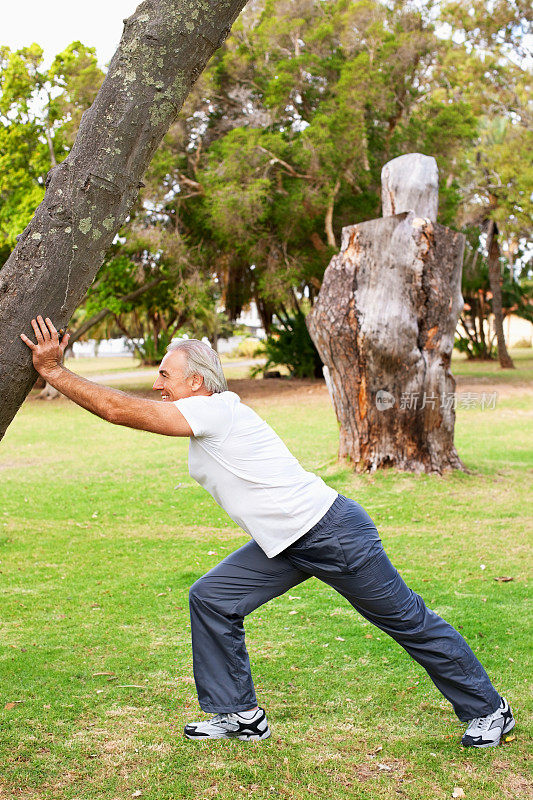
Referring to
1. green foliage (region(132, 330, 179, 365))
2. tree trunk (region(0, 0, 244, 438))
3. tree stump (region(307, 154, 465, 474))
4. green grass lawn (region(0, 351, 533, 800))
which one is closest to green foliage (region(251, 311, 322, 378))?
green grass lawn (region(0, 351, 533, 800))

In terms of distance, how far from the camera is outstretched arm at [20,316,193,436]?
2965 millimetres

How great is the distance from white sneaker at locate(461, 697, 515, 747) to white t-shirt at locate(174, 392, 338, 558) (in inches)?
45.8

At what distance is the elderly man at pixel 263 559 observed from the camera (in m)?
3.31

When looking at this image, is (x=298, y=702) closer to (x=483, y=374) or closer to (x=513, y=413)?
(x=513, y=413)

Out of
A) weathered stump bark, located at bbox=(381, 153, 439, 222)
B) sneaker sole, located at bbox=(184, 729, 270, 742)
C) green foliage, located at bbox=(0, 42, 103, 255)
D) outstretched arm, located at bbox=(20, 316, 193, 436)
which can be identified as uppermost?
green foliage, located at bbox=(0, 42, 103, 255)

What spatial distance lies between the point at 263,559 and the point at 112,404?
968 millimetres

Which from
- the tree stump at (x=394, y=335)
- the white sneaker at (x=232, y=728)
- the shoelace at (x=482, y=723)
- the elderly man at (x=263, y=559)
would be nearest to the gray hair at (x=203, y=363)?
the elderly man at (x=263, y=559)

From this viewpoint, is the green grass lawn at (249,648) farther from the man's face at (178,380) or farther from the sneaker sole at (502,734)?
the man's face at (178,380)

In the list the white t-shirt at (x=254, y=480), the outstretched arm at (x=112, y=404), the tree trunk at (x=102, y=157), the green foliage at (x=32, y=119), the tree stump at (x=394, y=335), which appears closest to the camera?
the tree trunk at (x=102, y=157)

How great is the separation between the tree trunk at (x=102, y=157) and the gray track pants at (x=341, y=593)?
1.29 meters

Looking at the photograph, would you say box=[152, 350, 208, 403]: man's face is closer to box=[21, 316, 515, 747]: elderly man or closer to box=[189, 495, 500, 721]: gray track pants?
box=[21, 316, 515, 747]: elderly man

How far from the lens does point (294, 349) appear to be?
25859mm

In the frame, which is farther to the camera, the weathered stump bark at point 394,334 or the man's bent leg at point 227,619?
the weathered stump bark at point 394,334

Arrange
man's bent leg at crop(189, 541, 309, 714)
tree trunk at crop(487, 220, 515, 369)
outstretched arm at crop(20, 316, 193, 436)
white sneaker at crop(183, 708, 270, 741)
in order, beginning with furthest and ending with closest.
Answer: tree trunk at crop(487, 220, 515, 369)
white sneaker at crop(183, 708, 270, 741)
man's bent leg at crop(189, 541, 309, 714)
outstretched arm at crop(20, 316, 193, 436)
